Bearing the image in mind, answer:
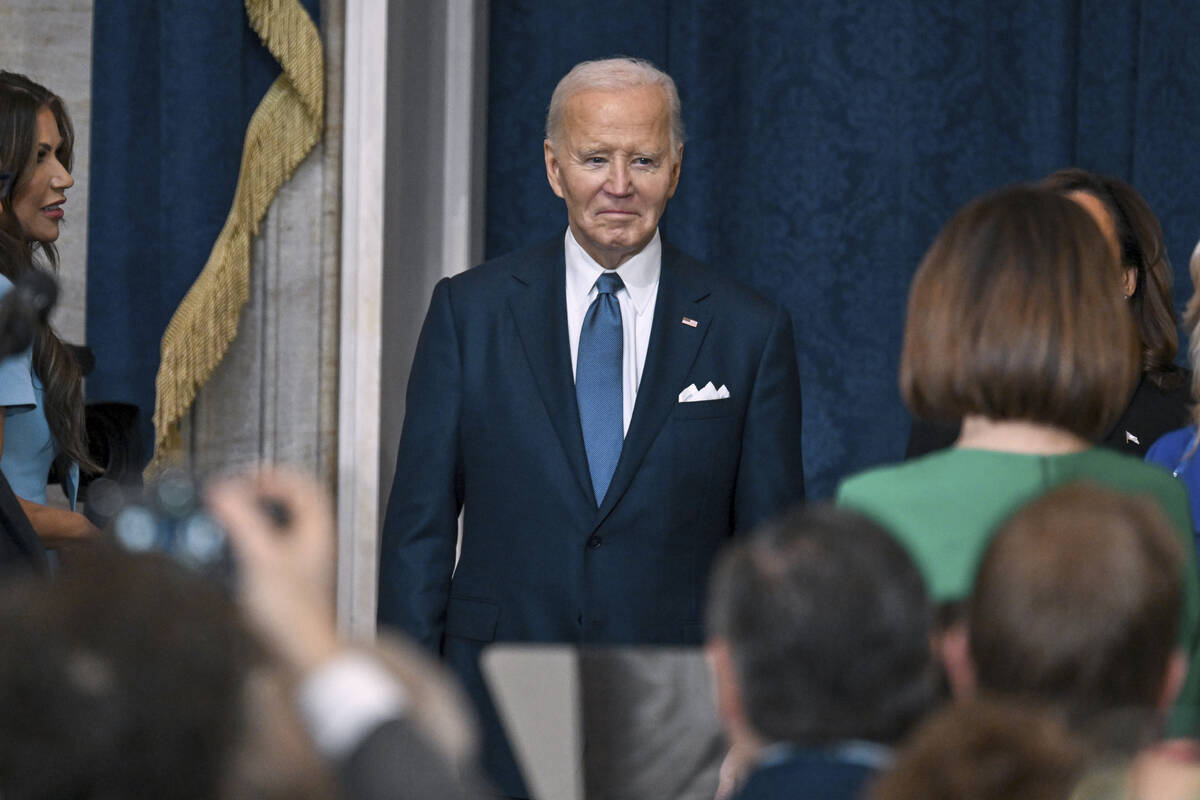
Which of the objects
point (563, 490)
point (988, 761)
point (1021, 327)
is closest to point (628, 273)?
point (563, 490)

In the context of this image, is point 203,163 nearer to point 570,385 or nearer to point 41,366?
point 41,366

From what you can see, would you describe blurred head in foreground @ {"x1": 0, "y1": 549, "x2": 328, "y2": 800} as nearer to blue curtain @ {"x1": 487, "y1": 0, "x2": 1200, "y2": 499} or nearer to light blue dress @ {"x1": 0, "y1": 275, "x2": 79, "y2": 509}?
light blue dress @ {"x1": 0, "y1": 275, "x2": 79, "y2": 509}

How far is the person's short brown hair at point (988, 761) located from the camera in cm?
105

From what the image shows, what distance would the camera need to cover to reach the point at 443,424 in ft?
9.01

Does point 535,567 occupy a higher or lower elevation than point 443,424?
lower

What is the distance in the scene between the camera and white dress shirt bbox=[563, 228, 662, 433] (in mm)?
2809

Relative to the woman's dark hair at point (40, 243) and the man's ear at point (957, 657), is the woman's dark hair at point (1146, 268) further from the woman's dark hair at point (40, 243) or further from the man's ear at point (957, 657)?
the woman's dark hair at point (40, 243)

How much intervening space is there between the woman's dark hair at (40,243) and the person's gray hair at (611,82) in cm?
97

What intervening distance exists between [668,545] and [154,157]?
2218mm

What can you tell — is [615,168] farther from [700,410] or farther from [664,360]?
[700,410]

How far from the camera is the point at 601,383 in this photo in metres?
2.79

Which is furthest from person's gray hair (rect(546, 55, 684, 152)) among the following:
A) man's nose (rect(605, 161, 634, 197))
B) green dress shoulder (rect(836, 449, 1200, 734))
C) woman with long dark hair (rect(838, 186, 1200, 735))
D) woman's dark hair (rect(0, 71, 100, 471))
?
green dress shoulder (rect(836, 449, 1200, 734))

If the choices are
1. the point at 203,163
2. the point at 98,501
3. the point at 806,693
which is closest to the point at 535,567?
the point at 98,501

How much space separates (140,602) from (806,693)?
52 cm
